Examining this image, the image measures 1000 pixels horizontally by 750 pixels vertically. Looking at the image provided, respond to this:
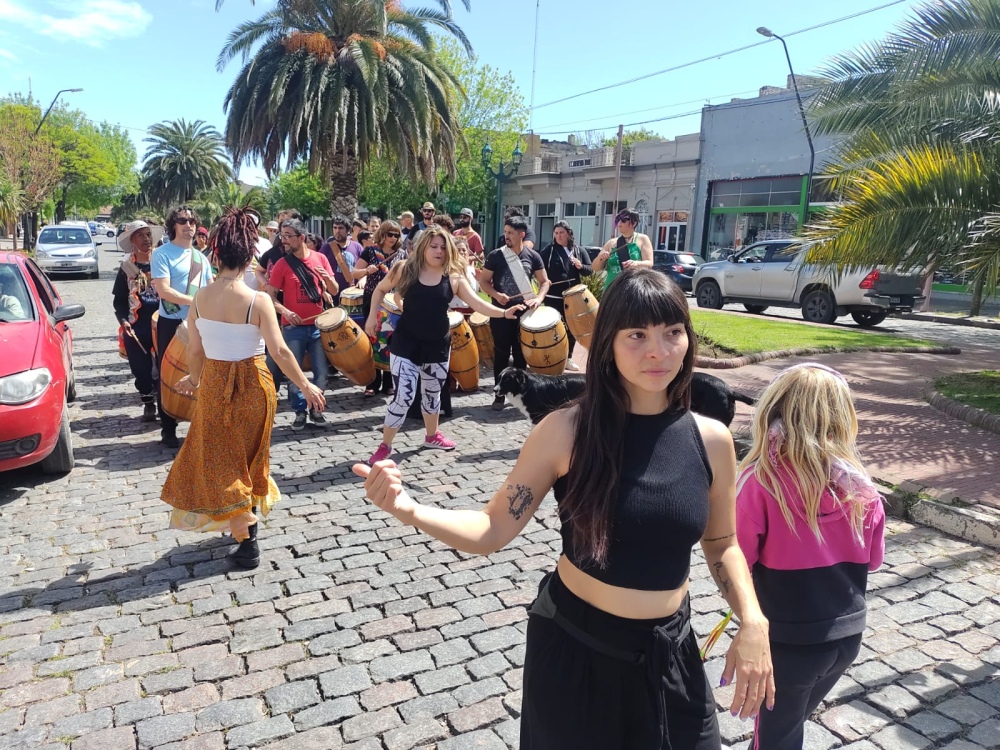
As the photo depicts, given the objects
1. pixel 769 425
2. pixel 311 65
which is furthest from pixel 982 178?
pixel 311 65

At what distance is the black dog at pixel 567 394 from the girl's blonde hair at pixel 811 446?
33 centimetres

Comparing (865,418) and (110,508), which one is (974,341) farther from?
(110,508)

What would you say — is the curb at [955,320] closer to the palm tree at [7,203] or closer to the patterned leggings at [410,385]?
the patterned leggings at [410,385]

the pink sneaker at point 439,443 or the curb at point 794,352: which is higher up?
the curb at point 794,352

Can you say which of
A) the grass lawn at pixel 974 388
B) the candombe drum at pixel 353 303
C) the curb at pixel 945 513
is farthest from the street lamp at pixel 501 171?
the curb at pixel 945 513

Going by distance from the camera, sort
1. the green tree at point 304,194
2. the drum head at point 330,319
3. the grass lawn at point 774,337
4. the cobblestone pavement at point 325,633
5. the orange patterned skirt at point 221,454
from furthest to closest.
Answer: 1. the green tree at point 304,194
2. the grass lawn at point 774,337
3. the drum head at point 330,319
4. the orange patterned skirt at point 221,454
5. the cobblestone pavement at point 325,633

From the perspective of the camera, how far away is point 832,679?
2.37 m

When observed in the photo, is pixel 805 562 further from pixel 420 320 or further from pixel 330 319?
pixel 330 319

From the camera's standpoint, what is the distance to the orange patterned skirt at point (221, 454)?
3.96m

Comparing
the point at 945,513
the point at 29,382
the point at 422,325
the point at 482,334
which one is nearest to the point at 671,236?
the point at 482,334

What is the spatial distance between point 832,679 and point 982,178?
22.1 feet

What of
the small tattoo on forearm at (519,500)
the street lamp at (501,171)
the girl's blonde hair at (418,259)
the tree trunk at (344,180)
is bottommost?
the small tattoo on forearm at (519,500)

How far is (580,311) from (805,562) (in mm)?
5627

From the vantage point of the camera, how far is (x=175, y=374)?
613 cm
